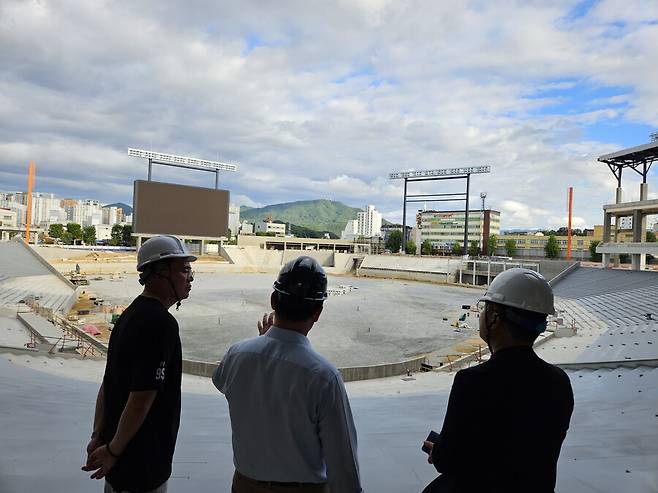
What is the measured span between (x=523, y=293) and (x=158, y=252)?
1640 mm

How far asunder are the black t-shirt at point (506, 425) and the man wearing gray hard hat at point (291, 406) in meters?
0.38

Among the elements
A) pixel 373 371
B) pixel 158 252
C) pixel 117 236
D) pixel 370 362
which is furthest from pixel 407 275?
pixel 117 236

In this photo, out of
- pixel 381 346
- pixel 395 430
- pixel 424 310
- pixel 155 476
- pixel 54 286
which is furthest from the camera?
pixel 54 286

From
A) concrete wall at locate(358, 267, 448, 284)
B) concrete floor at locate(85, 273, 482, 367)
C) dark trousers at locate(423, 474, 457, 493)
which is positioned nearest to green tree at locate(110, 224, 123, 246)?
concrete floor at locate(85, 273, 482, 367)

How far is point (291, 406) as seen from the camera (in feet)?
5.19

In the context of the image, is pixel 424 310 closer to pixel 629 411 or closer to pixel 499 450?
pixel 629 411

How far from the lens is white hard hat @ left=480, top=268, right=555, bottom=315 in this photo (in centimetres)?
173

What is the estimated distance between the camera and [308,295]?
1.68 m

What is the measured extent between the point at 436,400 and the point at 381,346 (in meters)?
9.77

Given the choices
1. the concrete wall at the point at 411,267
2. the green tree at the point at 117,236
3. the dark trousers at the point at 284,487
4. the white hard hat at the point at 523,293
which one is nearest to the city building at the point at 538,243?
the concrete wall at the point at 411,267

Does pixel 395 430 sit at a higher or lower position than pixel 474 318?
higher

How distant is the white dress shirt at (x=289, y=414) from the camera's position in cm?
153

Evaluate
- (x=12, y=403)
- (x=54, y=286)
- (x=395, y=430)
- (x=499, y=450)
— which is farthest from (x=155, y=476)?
(x=54, y=286)

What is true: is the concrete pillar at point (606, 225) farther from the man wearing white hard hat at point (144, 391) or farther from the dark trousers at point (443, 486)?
the man wearing white hard hat at point (144, 391)
